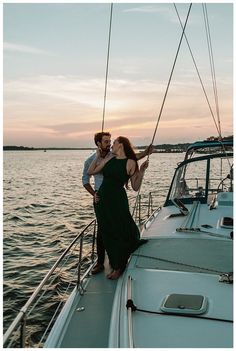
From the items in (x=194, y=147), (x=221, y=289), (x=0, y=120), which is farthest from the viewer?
(x=194, y=147)

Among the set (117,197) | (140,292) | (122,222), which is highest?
(117,197)

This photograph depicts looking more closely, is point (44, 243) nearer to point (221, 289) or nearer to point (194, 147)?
point (194, 147)

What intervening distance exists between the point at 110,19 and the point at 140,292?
4.50 metres

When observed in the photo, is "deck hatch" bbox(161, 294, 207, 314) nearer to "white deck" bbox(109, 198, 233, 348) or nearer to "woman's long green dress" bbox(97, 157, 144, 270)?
"white deck" bbox(109, 198, 233, 348)

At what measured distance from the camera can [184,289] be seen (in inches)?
153

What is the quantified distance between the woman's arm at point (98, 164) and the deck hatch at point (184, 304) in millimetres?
2104

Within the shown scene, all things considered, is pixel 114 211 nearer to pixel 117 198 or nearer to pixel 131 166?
pixel 117 198

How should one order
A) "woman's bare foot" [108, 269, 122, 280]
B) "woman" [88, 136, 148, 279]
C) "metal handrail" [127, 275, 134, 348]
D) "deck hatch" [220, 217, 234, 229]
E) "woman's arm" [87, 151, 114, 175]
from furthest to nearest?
"deck hatch" [220, 217, 234, 229], "woman's arm" [87, 151, 114, 175], "woman" [88, 136, 148, 279], "woman's bare foot" [108, 269, 122, 280], "metal handrail" [127, 275, 134, 348]

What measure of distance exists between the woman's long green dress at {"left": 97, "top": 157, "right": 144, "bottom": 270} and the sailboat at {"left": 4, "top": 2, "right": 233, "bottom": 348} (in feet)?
0.93

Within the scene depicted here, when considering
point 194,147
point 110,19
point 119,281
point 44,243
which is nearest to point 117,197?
point 119,281

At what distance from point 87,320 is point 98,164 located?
2.17m

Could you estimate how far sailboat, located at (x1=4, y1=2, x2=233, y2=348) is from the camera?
3108 mm

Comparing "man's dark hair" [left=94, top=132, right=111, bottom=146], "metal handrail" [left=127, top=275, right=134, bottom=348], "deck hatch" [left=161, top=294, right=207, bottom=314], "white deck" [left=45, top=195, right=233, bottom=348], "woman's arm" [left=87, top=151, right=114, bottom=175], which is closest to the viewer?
"metal handrail" [left=127, top=275, right=134, bottom=348]

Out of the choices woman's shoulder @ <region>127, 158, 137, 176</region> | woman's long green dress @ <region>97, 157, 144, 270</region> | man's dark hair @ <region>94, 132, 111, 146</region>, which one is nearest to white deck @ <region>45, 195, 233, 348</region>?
woman's long green dress @ <region>97, 157, 144, 270</region>
